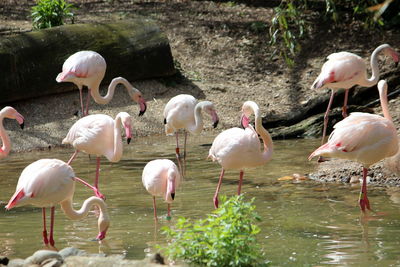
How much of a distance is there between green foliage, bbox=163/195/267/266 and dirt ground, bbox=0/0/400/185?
19.1 ft

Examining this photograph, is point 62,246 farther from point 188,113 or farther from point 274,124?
point 274,124

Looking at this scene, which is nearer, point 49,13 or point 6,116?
point 6,116

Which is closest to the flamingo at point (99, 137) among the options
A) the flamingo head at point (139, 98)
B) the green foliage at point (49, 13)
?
the flamingo head at point (139, 98)

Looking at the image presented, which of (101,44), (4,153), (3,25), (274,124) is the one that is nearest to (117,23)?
(101,44)

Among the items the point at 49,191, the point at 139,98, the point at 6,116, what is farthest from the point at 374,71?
the point at 49,191

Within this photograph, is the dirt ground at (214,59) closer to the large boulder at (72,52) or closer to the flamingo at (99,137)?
the large boulder at (72,52)

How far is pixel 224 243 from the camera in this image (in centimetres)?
413

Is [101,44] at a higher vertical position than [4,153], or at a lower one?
higher

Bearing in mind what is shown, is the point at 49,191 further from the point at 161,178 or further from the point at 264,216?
the point at 264,216

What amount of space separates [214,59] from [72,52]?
317 centimetres

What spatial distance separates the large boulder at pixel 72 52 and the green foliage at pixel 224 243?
7239 millimetres

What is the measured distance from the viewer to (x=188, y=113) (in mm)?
8234

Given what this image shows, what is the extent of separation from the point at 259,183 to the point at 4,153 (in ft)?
8.76

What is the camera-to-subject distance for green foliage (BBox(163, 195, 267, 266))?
4.14m
